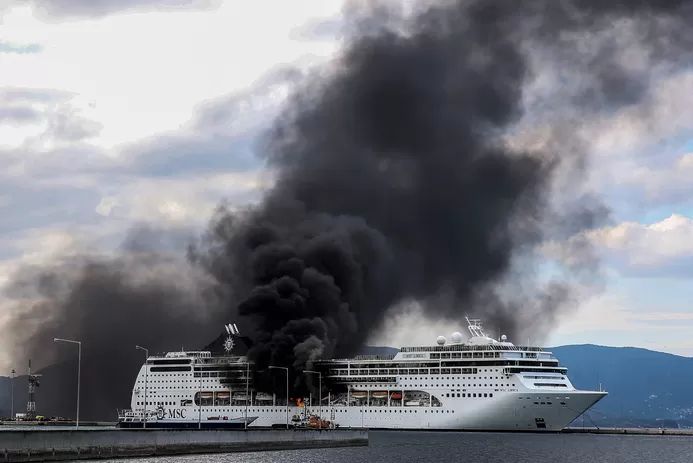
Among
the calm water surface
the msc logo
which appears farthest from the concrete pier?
the msc logo

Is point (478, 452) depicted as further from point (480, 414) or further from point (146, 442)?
point (480, 414)

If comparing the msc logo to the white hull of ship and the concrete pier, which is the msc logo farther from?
the concrete pier

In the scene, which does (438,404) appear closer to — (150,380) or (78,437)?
(150,380)

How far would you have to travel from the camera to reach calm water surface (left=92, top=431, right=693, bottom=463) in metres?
73.6

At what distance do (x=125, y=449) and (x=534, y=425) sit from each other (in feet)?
198

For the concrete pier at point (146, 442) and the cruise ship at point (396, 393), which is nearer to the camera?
the concrete pier at point (146, 442)

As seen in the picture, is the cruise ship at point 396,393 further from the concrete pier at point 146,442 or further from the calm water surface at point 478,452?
the concrete pier at point 146,442

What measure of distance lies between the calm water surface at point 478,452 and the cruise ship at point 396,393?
510 centimetres

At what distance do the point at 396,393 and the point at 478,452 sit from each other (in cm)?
4216

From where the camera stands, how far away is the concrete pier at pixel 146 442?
57531 mm

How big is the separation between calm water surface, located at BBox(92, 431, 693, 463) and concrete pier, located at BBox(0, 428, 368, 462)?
1.25 meters

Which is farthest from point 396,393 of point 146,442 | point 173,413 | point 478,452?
point 146,442

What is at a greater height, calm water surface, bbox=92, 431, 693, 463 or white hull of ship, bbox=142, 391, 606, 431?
white hull of ship, bbox=142, 391, 606, 431

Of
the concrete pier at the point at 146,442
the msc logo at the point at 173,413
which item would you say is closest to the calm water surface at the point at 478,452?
the concrete pier at the point at 146,442
